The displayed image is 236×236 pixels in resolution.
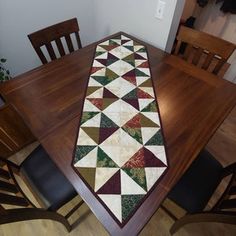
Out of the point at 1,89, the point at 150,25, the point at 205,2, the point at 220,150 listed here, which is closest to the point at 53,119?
the point at 1,89

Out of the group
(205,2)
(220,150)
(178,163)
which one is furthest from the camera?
(205,2)

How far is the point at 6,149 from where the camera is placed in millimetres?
1563

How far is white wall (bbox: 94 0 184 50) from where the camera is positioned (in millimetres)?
1333

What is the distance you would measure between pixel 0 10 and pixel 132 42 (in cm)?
104

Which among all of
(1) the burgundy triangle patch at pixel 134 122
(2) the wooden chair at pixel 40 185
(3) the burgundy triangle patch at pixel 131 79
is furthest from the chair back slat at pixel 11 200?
(3) the burgundy triangle patch at pixel 131 79

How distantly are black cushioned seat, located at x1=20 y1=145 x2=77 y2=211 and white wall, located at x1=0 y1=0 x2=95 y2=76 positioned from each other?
3.57 feet

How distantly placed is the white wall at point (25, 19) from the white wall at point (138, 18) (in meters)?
0.24

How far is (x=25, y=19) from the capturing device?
5.24 ft

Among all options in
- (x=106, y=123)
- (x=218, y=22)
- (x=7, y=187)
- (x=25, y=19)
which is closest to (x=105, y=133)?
(x=106, y=123)

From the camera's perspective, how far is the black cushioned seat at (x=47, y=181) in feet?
3.28

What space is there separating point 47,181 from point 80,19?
Answer: 5.46 ft

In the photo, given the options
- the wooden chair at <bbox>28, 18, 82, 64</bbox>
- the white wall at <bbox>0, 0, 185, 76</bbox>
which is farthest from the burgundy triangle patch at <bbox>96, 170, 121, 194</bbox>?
the white wall at <bbox>0, 0, 185, 76</bbox>

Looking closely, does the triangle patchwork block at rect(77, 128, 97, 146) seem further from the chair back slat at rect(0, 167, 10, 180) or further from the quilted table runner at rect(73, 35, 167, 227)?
the chair back slat at rect(0, 167, 10, 180)

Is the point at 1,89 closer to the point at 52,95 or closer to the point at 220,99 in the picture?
the point at 52,95
